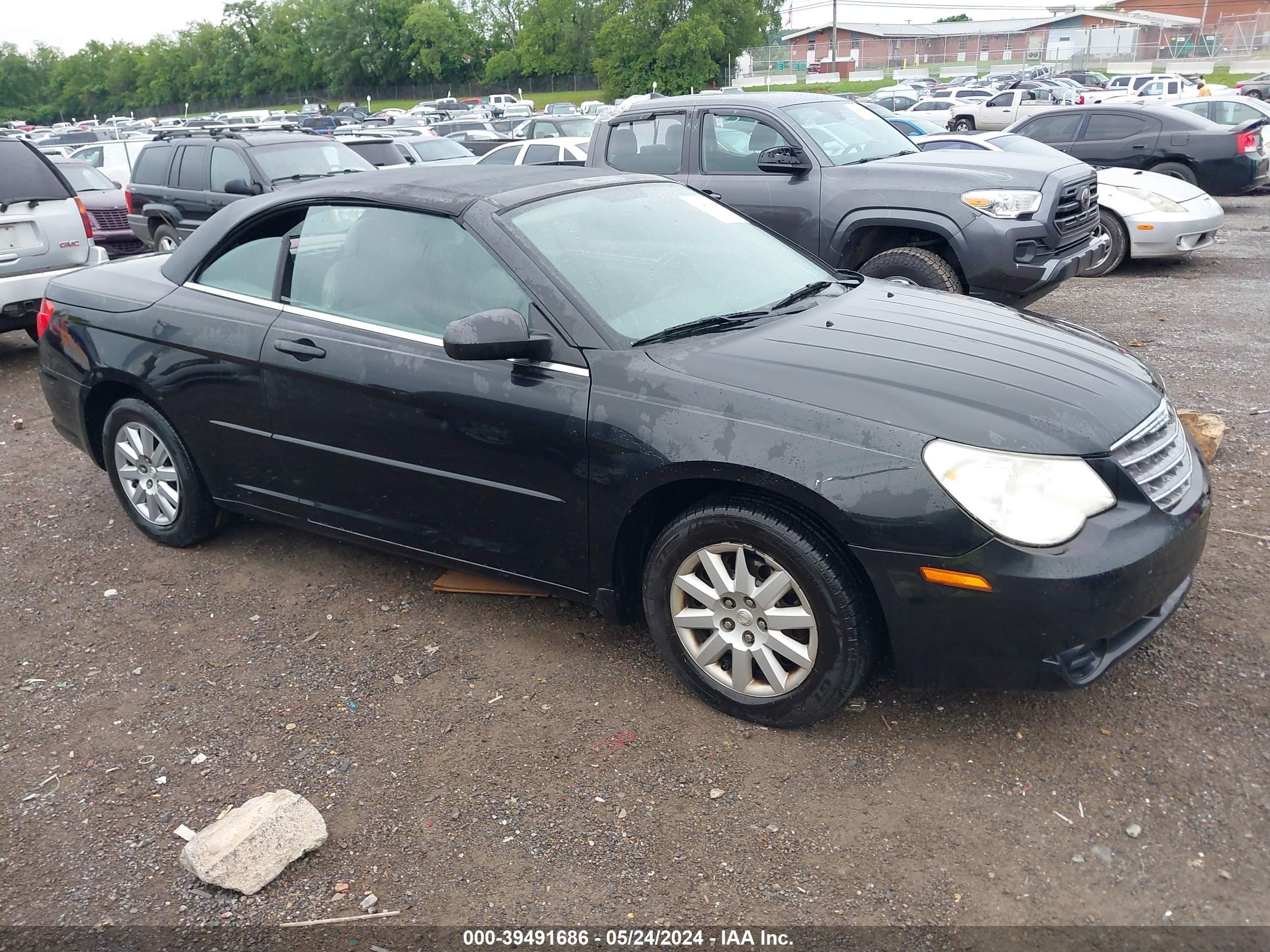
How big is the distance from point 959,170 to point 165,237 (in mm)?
9162

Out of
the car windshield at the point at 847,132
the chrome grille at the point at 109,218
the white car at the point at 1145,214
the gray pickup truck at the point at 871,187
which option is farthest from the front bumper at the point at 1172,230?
the chrome grille at the point at 109,218

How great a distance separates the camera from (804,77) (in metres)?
71.6

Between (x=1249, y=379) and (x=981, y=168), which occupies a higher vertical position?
(x=981, y=168)

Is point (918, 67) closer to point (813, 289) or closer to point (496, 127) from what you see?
point (496, 127)

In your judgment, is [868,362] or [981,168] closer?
[868,362]

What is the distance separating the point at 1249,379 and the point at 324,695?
6214 millimetres

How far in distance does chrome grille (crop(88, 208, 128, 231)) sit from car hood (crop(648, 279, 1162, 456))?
12.0 metres

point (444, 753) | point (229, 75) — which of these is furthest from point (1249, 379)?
point (229, 75)

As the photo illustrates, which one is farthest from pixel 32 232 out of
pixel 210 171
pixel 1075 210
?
pixel 1075 210

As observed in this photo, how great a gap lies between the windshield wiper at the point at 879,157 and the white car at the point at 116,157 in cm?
1446

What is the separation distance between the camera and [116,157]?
18.5 metres

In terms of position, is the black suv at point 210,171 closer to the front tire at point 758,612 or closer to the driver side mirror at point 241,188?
the driver side mirror at point 241,188

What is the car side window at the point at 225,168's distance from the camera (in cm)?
1109

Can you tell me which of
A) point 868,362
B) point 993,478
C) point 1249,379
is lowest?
point 1249,379
